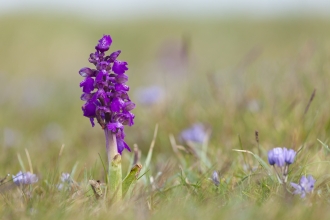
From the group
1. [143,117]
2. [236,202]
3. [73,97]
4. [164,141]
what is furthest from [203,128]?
[73,97]

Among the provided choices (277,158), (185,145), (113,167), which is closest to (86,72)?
(113,167)

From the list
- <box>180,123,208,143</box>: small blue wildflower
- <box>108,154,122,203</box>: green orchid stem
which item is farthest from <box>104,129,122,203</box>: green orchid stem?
<box>180,123,208,143</box>: small blue wildflower

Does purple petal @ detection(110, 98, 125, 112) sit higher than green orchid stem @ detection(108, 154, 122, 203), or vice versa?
purple petal @ detection(110, 98, 125, 112)

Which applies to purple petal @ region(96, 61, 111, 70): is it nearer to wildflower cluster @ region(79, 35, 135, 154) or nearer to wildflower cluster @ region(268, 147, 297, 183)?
wildflower cluster @ region(79, 35, 135, 154)

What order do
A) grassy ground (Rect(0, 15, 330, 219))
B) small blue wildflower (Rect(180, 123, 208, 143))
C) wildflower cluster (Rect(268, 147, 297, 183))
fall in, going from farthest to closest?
small blue wildflower (Rect(180, 123, 208, 143)), wildflower cluster (Rect(268, 147, 297, 183)), grassy ground (Rect(0, 15, 330, 219))

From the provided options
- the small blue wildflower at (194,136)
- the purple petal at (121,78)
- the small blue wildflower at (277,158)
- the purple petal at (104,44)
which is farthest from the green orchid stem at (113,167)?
the small blue wildflower at (194,136)

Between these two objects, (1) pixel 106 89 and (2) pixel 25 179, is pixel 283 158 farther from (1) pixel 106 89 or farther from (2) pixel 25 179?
(2) pixel 25 179

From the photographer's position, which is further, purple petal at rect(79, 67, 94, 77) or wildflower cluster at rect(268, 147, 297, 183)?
wildflower cluster at rect(268, 147, 297, 183)

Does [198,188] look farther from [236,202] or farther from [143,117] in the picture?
[143,117]
